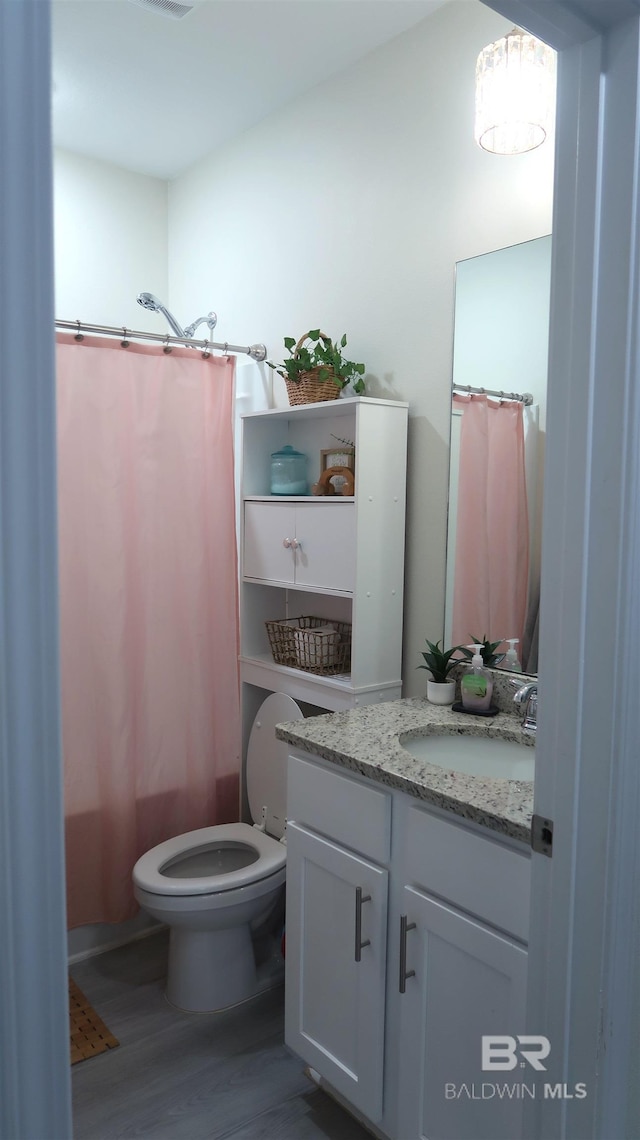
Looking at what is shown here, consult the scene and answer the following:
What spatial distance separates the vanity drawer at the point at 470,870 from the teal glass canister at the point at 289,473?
1248mm

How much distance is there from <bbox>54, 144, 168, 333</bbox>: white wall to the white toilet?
5.49ft

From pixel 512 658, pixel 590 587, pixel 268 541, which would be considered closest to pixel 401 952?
pixel 512 658

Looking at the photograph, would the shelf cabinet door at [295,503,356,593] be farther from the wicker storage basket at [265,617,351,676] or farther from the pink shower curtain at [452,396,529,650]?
the pink shower curtain at [452,396,529,650]

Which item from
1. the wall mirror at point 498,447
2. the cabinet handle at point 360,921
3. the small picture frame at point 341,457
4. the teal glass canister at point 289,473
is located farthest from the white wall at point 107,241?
the cabinet handle at point 360,921

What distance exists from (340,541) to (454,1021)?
1.20m

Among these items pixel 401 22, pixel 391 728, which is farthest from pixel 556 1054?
pixel 401 22

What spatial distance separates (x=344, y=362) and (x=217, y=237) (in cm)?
99

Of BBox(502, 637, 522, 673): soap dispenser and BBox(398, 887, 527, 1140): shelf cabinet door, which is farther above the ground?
BBox(502, 637, 522, 673): soap dispenser

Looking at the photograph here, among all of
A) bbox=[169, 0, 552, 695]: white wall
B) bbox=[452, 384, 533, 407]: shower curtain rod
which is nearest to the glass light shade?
bbox=[169, 0, 552, 695]: white wall

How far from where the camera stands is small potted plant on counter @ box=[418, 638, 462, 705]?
205cm

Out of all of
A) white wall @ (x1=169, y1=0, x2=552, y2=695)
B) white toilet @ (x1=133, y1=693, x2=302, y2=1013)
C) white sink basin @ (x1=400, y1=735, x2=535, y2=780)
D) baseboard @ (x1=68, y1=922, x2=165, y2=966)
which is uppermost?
white wall @ (x1=169, y1=0, x2=552, y2=695)

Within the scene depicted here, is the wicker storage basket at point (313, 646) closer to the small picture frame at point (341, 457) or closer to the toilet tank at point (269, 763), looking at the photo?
the toilet tank at point (269, 763)

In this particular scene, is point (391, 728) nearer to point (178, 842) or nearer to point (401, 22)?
point (178, 842)

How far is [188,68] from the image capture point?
237cm
